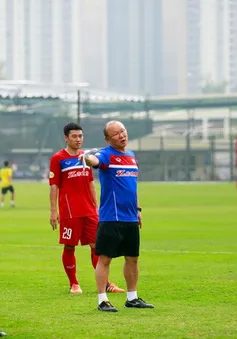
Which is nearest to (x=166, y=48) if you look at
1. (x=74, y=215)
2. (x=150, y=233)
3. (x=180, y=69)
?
(x=180, y=69)

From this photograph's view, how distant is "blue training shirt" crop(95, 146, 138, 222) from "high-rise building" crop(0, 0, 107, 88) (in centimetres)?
8256

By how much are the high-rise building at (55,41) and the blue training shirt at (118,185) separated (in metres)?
82.6

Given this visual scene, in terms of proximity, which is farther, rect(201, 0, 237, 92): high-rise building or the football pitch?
rect(201, 0, 237, 92): high-rise building

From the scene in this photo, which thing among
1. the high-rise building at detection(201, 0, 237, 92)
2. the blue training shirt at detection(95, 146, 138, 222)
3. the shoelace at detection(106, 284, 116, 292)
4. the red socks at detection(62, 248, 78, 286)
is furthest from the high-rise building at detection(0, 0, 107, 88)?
the blue training shirt at detection(95, 146, 138, 222)

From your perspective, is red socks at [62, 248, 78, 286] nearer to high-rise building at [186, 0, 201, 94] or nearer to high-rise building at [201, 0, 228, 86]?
high-rise building at [186, 0, 201, 94]

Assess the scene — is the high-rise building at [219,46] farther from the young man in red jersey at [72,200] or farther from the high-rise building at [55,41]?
the young man in red jersey at [72,200]

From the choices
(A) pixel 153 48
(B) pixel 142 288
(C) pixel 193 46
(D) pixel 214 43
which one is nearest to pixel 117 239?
(B) pixel 142 288

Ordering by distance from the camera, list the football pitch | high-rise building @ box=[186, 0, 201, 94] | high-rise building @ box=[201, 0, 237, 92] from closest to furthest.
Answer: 1. the football pitch
2. high-rise building @ box=[186, 0, 201, 94]
3. high-rise building @ box=[201, 0, 237, 92]

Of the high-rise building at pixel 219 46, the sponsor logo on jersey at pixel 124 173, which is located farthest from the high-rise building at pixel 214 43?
the sponsor logo on jersey at pixel 124 173

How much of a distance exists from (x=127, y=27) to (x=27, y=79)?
13013mm

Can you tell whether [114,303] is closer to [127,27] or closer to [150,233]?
[150,233]

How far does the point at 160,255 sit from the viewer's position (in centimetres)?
1875

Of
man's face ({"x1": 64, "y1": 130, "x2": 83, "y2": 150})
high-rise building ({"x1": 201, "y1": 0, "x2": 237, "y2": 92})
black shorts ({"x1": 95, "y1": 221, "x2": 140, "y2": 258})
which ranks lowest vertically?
black shorts ({"x1": 95, "y1": 221, "x2": 140, "y2": 258})

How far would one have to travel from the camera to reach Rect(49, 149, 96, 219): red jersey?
527 inches
